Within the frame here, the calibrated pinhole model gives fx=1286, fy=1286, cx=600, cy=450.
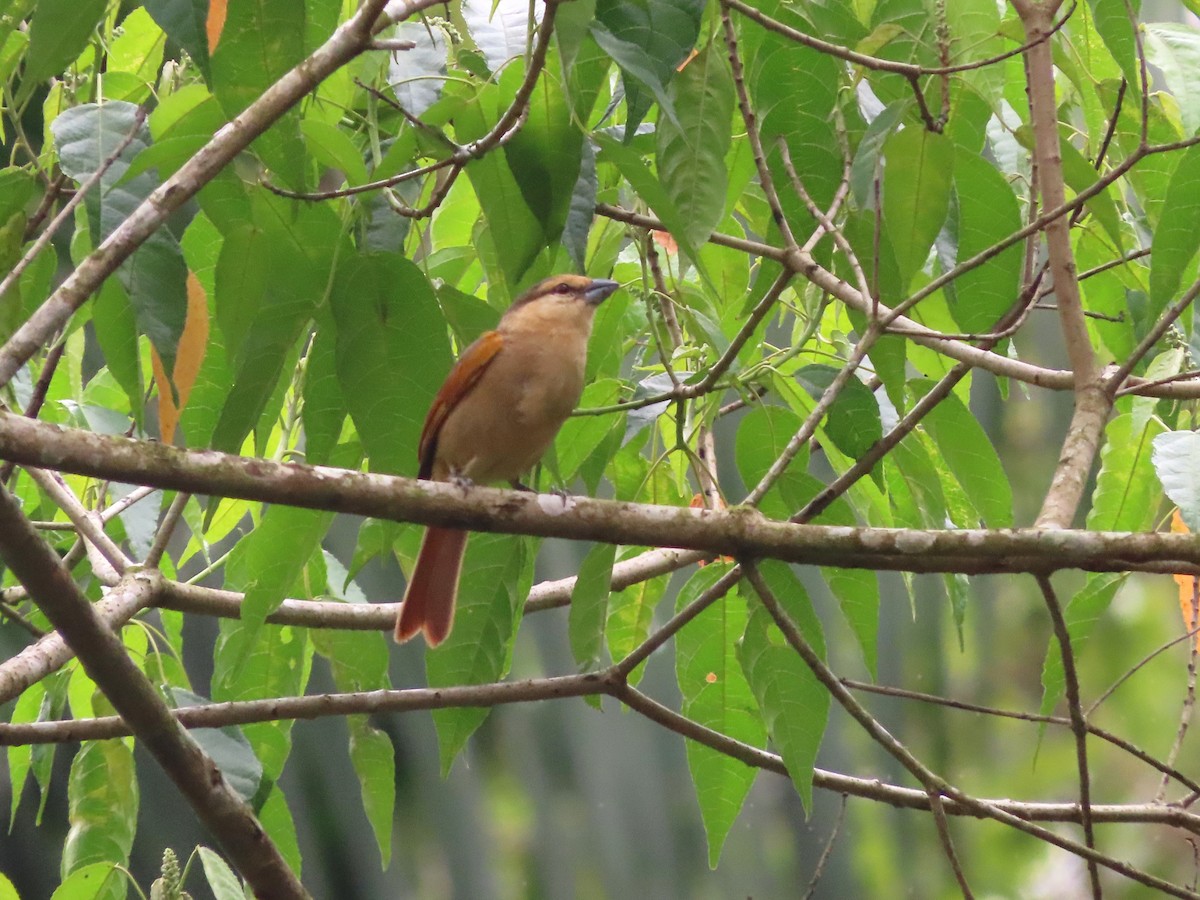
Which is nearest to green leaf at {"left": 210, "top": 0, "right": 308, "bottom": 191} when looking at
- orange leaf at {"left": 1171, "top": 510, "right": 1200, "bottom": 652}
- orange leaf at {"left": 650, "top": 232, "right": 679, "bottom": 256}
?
orange leaf at {"left": 650, "top": 232, "right": 679, "bottom": 256}

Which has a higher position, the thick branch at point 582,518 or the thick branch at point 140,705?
the thick branch at point 582,518

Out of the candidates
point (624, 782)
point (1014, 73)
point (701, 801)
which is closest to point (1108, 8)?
point (1014, 73)

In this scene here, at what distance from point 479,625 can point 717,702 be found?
0.49 metres

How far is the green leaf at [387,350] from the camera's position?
6.08 ft

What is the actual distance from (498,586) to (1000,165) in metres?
1.52

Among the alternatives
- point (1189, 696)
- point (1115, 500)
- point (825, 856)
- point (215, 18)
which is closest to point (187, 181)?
point (215, 18)

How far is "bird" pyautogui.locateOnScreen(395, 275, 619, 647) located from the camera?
272cm

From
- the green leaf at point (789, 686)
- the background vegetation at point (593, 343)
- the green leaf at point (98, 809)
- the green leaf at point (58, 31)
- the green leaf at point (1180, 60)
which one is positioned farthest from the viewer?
the green leaf at point (98, 809)

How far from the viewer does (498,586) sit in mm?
2213

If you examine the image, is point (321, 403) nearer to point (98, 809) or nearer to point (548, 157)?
point (548, 157)

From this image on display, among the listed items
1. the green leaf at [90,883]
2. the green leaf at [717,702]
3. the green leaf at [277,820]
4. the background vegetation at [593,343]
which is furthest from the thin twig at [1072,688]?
the green leaf at [90,883]

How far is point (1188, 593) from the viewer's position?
285 cm

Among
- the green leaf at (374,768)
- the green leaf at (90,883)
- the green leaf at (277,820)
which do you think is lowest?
the green leaf at (90,883)

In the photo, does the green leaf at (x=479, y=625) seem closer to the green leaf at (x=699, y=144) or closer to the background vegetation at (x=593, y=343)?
the background vegetation at (x=593, y=343)
